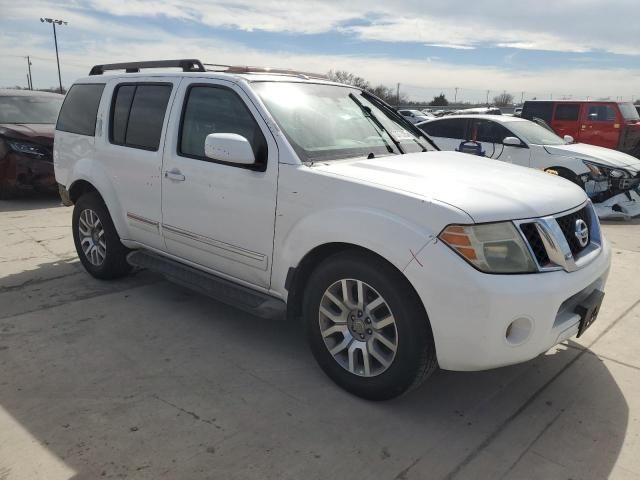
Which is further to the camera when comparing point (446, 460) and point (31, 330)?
point (31, 330)

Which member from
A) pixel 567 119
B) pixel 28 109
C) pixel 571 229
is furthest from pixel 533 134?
pixel 28 109

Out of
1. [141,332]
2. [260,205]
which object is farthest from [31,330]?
[260,205]

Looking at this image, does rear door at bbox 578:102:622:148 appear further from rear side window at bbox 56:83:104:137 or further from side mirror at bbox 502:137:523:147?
rear side window at bbox 56:83:104:137

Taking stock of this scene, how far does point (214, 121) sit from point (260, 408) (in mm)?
1975

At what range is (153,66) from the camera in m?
4.48

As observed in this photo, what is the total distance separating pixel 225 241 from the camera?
3.62 metres

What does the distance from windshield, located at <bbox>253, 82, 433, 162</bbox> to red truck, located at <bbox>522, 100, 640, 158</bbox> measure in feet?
34.5

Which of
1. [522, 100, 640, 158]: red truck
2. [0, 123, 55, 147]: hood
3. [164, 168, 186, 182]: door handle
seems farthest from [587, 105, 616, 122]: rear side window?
[164, 168, 186, 182]: door handle

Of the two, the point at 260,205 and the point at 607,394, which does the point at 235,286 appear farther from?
the point at 607,394

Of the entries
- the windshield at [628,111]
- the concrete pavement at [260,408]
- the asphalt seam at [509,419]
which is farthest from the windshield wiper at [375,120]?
the windshield at [628,111]

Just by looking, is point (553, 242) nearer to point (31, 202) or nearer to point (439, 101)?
point (31, 202)

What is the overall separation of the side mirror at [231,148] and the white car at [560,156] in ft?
18.0

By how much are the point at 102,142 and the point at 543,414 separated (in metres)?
4.00

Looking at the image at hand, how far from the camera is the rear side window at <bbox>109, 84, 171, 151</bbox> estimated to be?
4.14 meters
